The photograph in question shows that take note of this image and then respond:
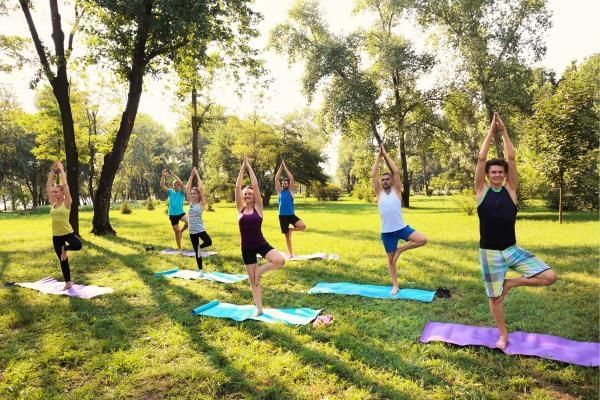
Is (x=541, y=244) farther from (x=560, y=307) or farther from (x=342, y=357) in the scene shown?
(x=342, y=357)

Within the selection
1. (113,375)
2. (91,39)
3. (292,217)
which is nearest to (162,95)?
(91,39)

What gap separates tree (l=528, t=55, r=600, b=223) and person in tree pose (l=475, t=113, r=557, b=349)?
1468 centimetres

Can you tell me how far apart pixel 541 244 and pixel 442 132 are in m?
20.0

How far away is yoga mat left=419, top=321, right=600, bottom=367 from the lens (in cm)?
491

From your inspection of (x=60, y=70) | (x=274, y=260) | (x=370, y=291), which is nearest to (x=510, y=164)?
(x=274, y=260)

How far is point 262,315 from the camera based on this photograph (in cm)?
682

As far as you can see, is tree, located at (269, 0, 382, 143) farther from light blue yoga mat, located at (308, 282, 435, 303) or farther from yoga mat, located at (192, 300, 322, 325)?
yoga mat, located at (192, 300, 322, 325)

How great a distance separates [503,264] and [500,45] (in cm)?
2450

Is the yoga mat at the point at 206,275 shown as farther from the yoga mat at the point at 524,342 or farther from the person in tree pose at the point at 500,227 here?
the person in tree pose at the point at 500,227

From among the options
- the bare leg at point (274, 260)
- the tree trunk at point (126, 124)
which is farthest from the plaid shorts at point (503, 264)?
the tree trunk at point (126, 124)

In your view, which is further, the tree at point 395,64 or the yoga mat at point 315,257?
the tree at point 395,64

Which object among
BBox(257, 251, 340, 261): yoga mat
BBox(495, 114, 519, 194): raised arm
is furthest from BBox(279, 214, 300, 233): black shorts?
BBox(495, 114, 519, 194): raised arm

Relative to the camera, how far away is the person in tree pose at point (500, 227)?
504 centimetres

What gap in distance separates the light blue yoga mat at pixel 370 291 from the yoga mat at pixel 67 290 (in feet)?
14.9
